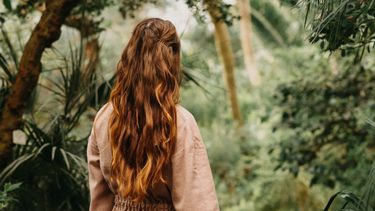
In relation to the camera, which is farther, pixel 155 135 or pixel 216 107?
pixel 216 107

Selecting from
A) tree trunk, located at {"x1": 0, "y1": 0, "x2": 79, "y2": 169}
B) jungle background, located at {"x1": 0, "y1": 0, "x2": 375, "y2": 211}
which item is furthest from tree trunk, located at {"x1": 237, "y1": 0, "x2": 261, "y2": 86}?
tree trunk, located at {"x1": 0, "y1": 0, "x2": 79, "y2": 169}

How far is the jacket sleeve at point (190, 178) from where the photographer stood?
8.86ft

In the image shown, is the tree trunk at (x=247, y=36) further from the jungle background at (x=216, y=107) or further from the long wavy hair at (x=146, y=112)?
the long wavy hair at (x=146, y=112)

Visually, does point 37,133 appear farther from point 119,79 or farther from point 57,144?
point 119,79

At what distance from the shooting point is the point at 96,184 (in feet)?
9.73

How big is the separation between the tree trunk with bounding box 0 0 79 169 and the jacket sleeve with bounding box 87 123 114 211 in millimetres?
1726

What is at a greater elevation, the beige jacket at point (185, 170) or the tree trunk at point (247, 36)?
the beige jacket at point (185, 170)

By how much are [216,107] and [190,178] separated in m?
14.0

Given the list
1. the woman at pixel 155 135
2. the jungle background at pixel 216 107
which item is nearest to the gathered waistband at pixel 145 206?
the woman at pixel 155 135

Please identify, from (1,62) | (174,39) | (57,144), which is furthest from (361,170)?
(174,39)

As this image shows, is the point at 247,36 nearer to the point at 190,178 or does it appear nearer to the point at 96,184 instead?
the point at 96,184

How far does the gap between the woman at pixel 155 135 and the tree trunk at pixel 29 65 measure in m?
1.84

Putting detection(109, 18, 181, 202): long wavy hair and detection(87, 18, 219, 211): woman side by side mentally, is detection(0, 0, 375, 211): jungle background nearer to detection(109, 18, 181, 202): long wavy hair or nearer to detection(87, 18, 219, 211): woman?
detection(87, 18, 219, 211): woman

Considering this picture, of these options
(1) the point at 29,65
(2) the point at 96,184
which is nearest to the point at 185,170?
(2) the point at 96,184
